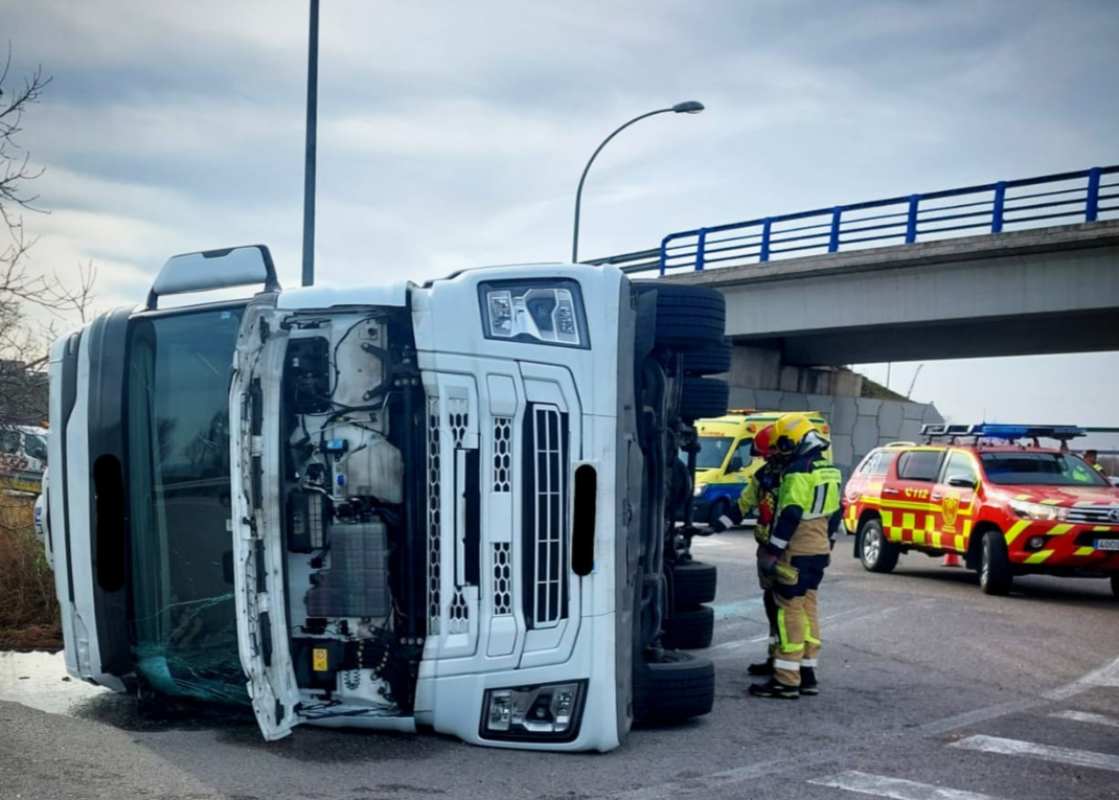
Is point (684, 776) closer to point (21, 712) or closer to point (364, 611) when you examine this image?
point (364, 611)

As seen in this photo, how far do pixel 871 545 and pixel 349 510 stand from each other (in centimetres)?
1098

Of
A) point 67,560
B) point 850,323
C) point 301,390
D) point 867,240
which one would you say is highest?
point 867,240

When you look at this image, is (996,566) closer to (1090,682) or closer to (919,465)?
(919,465)

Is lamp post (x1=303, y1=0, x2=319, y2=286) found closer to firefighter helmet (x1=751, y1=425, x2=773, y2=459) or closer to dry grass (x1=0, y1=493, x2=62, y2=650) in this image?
dry grass (x1=0, y1=493, x2=62, y2=650)

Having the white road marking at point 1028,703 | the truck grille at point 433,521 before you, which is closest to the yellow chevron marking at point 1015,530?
the white road marking at point 1028,703

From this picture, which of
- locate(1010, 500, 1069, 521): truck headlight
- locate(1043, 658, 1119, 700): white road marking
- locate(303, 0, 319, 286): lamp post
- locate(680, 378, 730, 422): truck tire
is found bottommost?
locate(1043, 658, 1119, 700): white road marking

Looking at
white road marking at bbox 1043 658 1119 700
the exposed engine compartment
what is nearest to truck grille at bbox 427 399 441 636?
the exposed engine compartment

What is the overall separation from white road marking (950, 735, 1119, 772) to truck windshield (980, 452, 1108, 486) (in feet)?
23.9

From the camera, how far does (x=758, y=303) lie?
2908 cm

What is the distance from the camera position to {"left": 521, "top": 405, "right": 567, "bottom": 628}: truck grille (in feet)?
18.8

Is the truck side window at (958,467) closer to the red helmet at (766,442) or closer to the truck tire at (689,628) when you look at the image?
the truck tire at (689,628)

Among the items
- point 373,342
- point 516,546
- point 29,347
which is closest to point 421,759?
point 516,546

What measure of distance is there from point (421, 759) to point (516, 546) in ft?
3.67

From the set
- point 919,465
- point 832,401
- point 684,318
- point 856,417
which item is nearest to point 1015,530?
point 919,465
